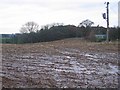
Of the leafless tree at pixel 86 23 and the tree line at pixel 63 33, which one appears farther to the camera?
the leafless tree at pixel 86 23

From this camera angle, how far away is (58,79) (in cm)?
991

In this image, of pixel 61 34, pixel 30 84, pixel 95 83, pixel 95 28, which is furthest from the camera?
pixel 95 28

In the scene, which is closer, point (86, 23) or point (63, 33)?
point (63, 33)

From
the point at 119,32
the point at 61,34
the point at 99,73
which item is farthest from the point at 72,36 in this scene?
the point at 99,73

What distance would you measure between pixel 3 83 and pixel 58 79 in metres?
2.13

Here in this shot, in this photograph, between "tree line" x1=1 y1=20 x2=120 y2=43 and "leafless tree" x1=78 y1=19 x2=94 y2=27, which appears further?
"leafless tree" x1=78 y1=19 x2=94 y2=27

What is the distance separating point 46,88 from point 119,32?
4746 centimetres

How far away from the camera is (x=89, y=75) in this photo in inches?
445

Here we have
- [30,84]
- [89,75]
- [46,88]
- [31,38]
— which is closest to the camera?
[46,88]

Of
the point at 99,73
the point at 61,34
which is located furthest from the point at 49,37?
the point at 99,73

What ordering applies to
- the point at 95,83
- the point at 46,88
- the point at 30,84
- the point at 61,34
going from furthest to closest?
the point at 61,34, the point at 95,83, the point at 30,84, the point at 46,88

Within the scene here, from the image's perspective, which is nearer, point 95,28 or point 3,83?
point 3,83

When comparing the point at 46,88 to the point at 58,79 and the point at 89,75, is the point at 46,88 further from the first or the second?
the point at 89,75

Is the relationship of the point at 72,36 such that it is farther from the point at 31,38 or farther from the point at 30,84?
the point at 30,84
